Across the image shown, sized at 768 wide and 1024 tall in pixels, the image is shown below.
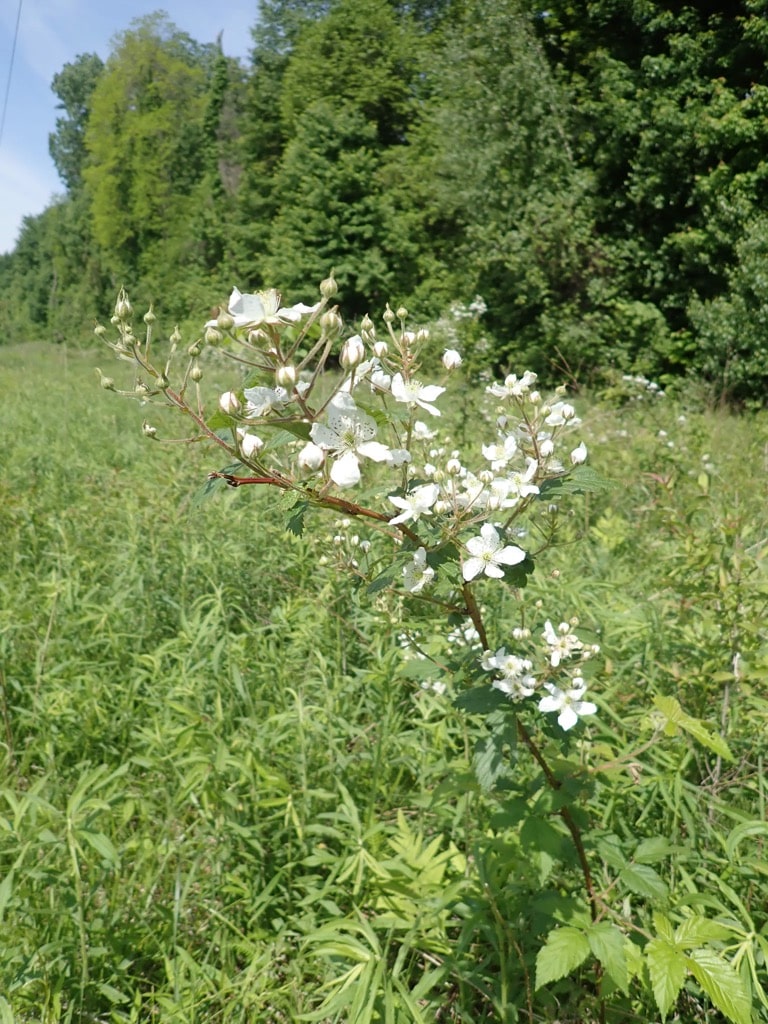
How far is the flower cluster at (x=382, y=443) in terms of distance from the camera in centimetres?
83

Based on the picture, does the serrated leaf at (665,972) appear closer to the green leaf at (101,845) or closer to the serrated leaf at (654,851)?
the serrated leaf at (654,851)

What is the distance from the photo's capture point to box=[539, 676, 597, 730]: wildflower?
41.6 inches

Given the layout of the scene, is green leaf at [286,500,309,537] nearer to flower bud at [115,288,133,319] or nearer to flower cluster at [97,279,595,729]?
flower cluster at [97,279,595,729]

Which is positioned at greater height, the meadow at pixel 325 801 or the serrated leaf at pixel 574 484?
the serrated leaf at pixel 574 484

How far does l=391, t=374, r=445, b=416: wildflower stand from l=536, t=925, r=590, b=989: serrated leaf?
0.87 m

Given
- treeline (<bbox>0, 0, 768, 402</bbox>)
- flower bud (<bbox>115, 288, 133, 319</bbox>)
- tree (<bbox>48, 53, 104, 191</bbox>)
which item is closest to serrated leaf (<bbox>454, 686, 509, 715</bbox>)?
flower bud (<bbox>115, 288, 133, 319</bbox>)

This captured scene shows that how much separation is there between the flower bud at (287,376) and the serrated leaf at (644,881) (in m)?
1.02

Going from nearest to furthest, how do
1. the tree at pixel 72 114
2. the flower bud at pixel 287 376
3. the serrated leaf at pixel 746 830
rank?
the flower bud at pixel 287 376 < the serrated leaf at pixel 746 830 < the tree at pixel 72 114

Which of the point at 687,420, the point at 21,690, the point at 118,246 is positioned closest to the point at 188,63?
the point at 118,246

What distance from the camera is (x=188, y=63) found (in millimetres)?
26453

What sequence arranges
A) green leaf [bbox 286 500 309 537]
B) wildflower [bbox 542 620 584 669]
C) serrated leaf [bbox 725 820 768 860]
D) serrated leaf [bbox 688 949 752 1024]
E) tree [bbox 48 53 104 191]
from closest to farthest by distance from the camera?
green leaf [bbox 286 500 309 537] → serrated leaf [bbox 688 949 752 1024] → wildflower [bbox 542 620 584 669] → serrated leaf [bbox 725 820 768 860] → tree [bbox 48 53 104 191]

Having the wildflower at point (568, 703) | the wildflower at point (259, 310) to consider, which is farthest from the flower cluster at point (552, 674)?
the wildflower at point (259, 310)

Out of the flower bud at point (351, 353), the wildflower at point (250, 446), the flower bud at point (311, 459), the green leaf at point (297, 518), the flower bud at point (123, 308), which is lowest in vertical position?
the green leaf at point (297, 518)

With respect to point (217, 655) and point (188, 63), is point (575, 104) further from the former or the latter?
point (188, 63)
